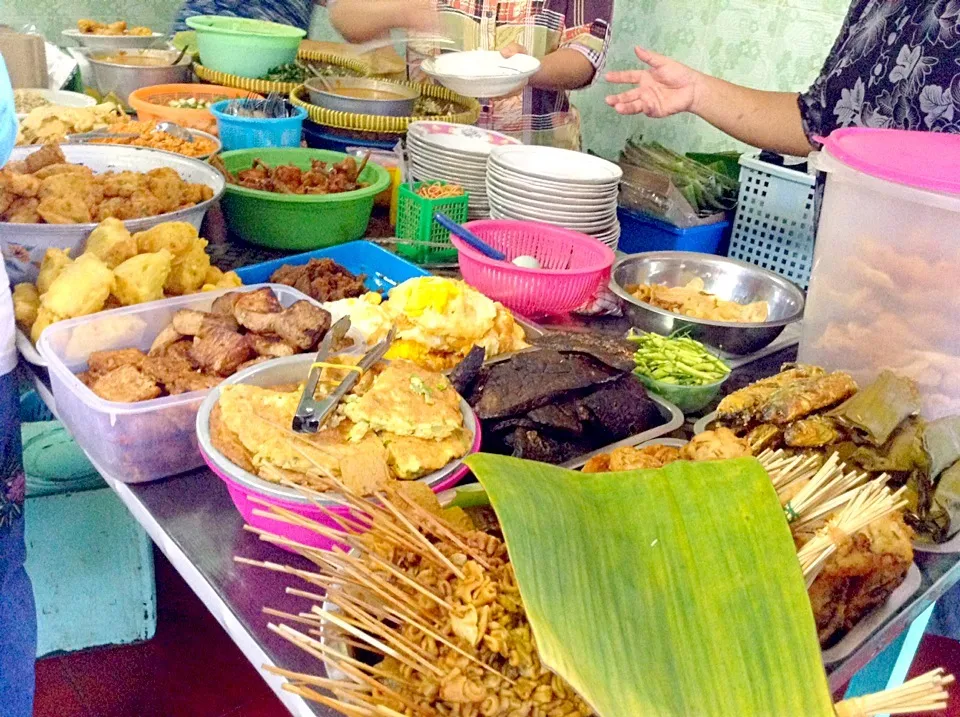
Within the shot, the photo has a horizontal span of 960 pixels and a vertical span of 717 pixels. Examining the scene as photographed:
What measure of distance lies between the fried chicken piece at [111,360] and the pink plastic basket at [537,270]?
32.3 inches

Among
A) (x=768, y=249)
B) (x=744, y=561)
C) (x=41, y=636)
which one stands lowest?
(x=41, y=636)

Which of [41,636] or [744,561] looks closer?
[744,561]

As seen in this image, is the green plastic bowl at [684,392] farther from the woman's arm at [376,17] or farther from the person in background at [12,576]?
the woman's arm at [376,17]

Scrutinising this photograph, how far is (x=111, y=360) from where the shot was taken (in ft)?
4.70

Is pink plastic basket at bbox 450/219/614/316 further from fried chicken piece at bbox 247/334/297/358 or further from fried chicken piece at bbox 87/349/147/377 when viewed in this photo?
fried chicken piece at bbox 87/349/147/377

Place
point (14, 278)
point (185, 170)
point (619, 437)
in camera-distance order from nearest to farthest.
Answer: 1. point (619, 437)
2. point (14, 278)
3. point (185, 170)

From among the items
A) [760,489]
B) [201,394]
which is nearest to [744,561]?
[760,489]

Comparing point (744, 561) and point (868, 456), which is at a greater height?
point (744, 561)

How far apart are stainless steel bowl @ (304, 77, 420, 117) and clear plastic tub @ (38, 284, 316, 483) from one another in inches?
59.7

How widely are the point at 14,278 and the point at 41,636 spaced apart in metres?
1.27

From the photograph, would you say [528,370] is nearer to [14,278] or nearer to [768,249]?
[14,278]

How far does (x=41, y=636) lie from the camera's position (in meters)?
2.37

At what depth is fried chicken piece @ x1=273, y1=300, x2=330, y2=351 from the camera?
1461 millimetres

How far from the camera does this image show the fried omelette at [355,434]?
1.14m
